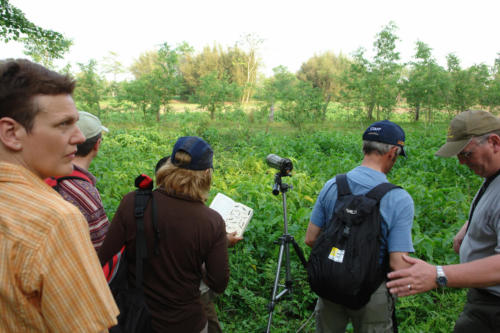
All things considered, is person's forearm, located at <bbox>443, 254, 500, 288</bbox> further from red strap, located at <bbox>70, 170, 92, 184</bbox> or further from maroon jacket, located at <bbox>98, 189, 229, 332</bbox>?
red strap, located at <bbox>70, 170, 92, 184</bbox>

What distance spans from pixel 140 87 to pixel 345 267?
1852 centimetres

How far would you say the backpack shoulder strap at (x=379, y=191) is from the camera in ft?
6.33

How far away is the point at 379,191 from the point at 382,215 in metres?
0.14

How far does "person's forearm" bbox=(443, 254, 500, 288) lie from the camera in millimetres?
1681

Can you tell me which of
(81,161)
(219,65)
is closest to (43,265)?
(81,161)

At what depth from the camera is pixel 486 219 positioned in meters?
1.85

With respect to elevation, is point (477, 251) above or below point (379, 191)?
below

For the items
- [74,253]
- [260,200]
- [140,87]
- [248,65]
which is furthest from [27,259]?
[248,65]

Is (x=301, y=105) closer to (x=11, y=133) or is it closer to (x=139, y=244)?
(x=139, y=244)

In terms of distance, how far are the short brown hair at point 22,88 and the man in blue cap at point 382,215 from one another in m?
1.71

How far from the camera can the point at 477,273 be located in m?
1.70

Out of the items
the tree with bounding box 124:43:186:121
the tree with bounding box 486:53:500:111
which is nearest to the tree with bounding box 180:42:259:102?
the tree with bounding box 124:43:186:121

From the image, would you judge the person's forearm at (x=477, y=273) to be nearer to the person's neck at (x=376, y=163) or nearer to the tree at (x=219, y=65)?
the person's neck at (x=376, y=163)

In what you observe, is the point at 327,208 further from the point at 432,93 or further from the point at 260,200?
the point at 432,93
